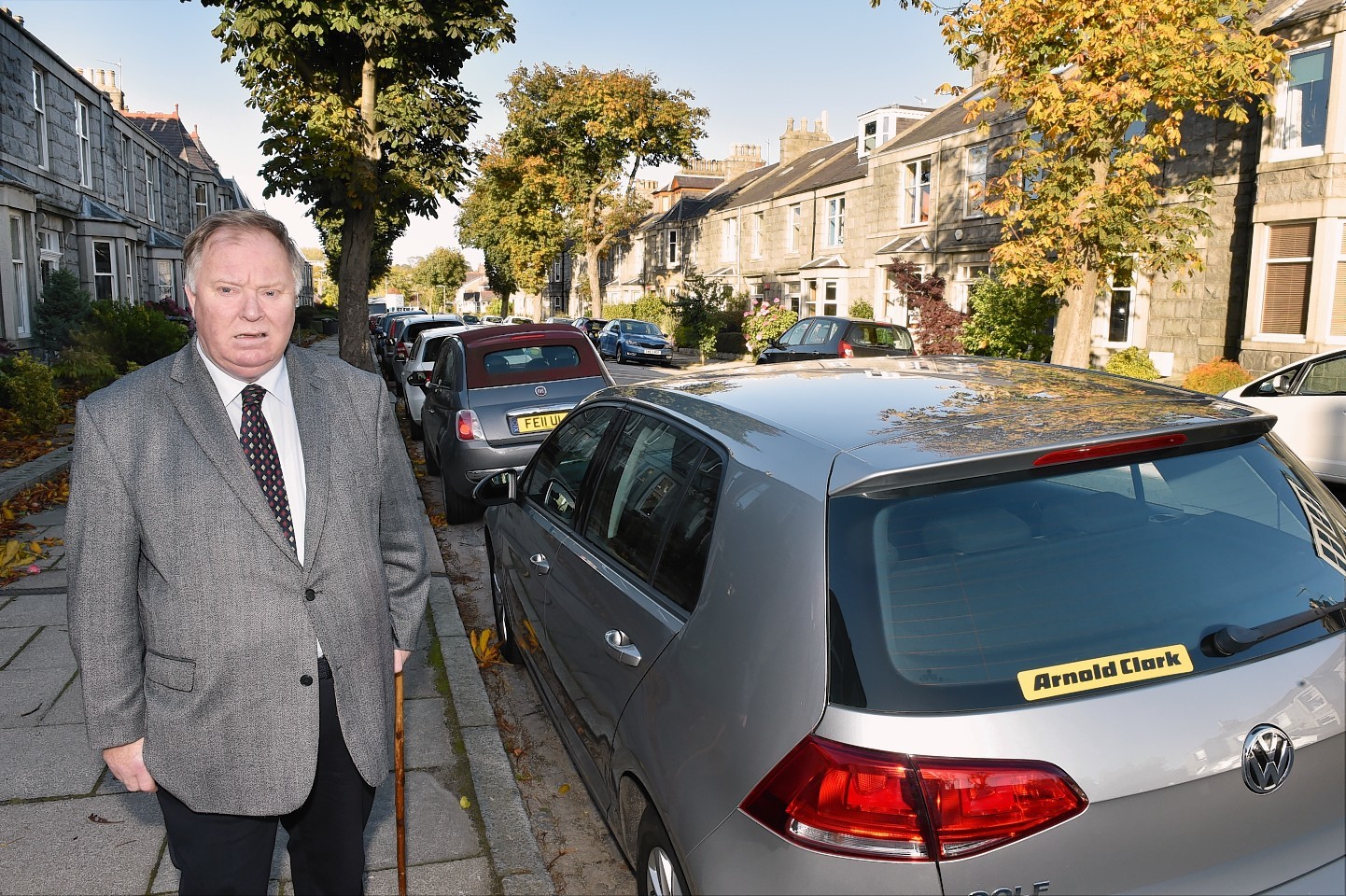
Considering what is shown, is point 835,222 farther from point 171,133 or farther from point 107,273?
point 171,133

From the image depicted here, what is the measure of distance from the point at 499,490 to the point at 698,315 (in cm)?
3343

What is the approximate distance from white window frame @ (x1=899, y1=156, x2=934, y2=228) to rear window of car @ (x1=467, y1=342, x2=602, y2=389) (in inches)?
887

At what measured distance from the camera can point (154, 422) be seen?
6.79 ft

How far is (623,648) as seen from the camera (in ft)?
9.53

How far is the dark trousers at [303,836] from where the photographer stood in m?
2.19

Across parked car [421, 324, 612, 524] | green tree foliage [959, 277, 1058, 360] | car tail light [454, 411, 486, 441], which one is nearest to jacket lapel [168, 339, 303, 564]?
parked car [421, 324, 612, 524]

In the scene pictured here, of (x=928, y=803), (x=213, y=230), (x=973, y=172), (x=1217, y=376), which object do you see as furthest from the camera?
(x=973, y=172)

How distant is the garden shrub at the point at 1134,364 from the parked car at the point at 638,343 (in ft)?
51.3

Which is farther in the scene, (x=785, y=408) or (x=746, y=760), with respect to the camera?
(x=785, y=408)

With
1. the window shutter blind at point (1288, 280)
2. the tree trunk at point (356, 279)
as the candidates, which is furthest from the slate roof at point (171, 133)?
the window shutter blind at point (1288, 280)

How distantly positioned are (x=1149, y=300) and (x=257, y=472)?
72.0 ft

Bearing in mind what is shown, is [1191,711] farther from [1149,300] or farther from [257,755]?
[1149,300]

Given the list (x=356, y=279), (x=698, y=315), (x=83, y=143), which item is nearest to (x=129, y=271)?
(x=83, y=143)

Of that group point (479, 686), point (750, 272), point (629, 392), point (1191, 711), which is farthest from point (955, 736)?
point (750, 272)
